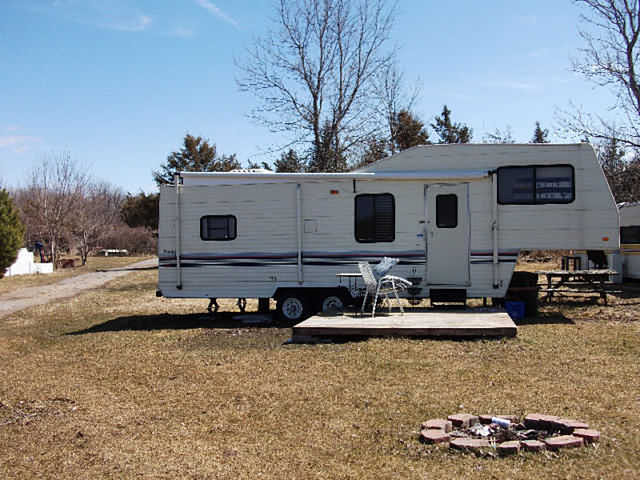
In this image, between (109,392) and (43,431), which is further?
(109,392)

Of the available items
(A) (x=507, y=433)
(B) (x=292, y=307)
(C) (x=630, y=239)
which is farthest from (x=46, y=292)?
(A) (x=507, y=433)

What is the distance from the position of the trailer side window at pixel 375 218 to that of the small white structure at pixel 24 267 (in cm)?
1953

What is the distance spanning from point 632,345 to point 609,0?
1060 centimetres

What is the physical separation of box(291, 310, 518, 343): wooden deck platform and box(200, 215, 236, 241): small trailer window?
285 centimetres

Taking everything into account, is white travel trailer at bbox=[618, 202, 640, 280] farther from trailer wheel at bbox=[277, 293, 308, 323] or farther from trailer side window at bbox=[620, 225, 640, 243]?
trailer wheel at bbox=[277, 293, 308, 323]

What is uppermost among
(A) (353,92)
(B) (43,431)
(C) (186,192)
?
(A) (353,92)

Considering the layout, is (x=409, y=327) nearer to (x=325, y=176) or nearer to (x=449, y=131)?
(x=325, y=176)

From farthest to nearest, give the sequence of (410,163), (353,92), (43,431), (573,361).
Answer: (353,92) < (410,163) < (573,361) < (43,431)

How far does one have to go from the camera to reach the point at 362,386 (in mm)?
6148

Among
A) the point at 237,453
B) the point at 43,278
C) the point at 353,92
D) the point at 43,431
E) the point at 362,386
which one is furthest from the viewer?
the point at 43,278

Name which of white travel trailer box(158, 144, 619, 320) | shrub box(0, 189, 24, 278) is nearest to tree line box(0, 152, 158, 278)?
shrub box(0, 189, 24, 278)

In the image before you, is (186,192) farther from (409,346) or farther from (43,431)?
(43,431)

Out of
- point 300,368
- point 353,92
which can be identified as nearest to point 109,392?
point 300,368

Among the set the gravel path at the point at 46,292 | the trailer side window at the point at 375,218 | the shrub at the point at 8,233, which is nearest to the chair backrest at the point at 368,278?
the trailer side window at the point at 375,218
